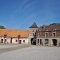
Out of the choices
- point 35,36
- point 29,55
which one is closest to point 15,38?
point 35,36

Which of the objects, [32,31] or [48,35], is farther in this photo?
[32,31]

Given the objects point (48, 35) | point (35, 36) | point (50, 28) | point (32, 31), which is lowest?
point (35, 36)

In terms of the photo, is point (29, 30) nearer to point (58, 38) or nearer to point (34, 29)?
point (34, 29)

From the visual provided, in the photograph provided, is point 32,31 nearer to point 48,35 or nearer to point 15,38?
point 15,38

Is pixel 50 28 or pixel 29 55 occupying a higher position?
pixel 50 28

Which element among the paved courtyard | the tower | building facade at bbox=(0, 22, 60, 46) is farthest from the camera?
the tower

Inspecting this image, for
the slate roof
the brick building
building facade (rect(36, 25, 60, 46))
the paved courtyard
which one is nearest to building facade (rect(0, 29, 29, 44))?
the brick building

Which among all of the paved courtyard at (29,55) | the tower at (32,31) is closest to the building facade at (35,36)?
the tower at (32,31)

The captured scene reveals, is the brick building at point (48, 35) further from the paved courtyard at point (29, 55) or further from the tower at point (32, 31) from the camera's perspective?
the paved courtyard at point (29, 55)

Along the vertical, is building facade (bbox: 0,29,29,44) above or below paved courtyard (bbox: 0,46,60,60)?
above

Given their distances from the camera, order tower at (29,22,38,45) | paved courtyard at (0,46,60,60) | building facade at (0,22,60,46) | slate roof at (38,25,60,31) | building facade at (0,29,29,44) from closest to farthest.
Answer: paved courtyard at (0,46,60,60) < slate roof at (38,25,60,31) < building facade at (0,22,60,46) < building facade at (0,29,29,44) < tower at (29,22,38,45)

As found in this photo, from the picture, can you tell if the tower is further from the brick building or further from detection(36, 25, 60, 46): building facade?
detection(36, 25, 60, 46): building facade

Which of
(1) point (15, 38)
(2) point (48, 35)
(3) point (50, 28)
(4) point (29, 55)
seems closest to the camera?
(4) point (29, 55)

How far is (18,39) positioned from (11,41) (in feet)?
7.28
